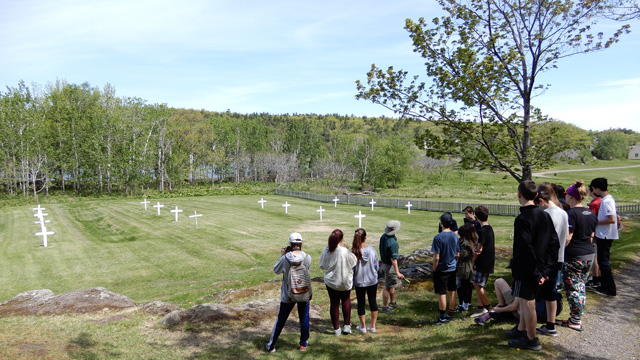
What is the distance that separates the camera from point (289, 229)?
26297mm

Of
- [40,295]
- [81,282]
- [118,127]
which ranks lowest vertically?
[81,282]

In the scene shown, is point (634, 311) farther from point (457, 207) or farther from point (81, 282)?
point (457, 207)

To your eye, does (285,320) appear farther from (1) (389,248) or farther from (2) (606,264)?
(2) (606,264)

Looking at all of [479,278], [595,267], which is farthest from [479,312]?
[595,267]

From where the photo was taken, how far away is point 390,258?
25.0 feet

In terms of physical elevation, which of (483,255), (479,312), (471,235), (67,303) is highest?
(471,235)

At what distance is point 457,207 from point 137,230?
1076 inches

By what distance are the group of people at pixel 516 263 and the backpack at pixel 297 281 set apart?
3 centimetres

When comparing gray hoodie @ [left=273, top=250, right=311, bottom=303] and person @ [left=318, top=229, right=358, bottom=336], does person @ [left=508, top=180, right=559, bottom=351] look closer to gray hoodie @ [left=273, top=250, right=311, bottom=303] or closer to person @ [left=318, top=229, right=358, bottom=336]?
person @ [left=318, top=229, right=358, bottom=336]

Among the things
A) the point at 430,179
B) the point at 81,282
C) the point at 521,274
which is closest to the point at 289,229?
the point at 81,282

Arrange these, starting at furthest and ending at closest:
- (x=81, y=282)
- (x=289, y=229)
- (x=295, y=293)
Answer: (x=289, y=229) → (x=81, y=282) → (x=295, y=293)

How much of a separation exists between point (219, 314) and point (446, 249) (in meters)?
4.76

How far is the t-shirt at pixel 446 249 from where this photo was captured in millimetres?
6941

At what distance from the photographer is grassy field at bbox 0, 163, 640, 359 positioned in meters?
6.35
